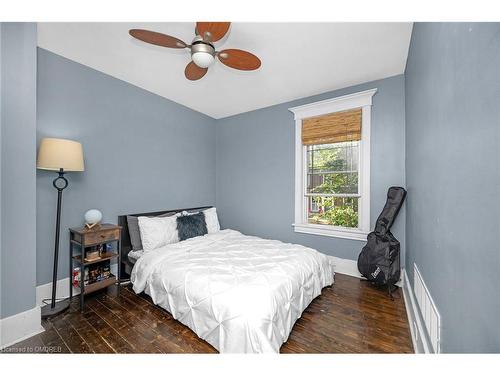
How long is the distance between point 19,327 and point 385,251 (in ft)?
11.4

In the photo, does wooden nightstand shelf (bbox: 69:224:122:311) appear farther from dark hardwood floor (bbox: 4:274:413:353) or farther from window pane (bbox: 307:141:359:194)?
window pane (bbox: 307:141:359:194)

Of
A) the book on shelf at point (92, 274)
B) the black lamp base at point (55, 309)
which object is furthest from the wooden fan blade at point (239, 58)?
the black lamp base at point (55, 309)

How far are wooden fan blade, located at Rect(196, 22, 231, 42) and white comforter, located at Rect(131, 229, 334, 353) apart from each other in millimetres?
1963

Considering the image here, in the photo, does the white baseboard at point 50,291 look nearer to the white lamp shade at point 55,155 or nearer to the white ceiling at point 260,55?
the white lamp shade at point 55,155

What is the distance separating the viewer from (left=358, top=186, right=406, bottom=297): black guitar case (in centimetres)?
239

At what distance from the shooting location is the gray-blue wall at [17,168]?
5.16 ft

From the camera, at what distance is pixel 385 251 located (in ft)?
7.89

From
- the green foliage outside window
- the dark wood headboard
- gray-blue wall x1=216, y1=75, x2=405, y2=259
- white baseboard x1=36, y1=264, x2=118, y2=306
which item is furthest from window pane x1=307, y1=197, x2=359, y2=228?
white baseboard x1=36, y1=264, x2=118, y2=306

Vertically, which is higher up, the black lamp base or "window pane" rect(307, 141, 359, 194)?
"window pane" rect(307, 141, 359, 194)

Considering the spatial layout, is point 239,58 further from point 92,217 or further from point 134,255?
point 134,255

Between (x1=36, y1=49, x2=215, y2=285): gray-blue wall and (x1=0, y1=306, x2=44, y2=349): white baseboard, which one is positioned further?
(x1=36, y1=49, x2=215, y2=285): gray-blue wall

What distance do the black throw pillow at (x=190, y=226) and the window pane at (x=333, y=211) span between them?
5.69 feet

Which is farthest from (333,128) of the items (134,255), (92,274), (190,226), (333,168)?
(92,274)

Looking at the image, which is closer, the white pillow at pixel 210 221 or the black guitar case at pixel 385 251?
the black guitar case at pixel 385 251
